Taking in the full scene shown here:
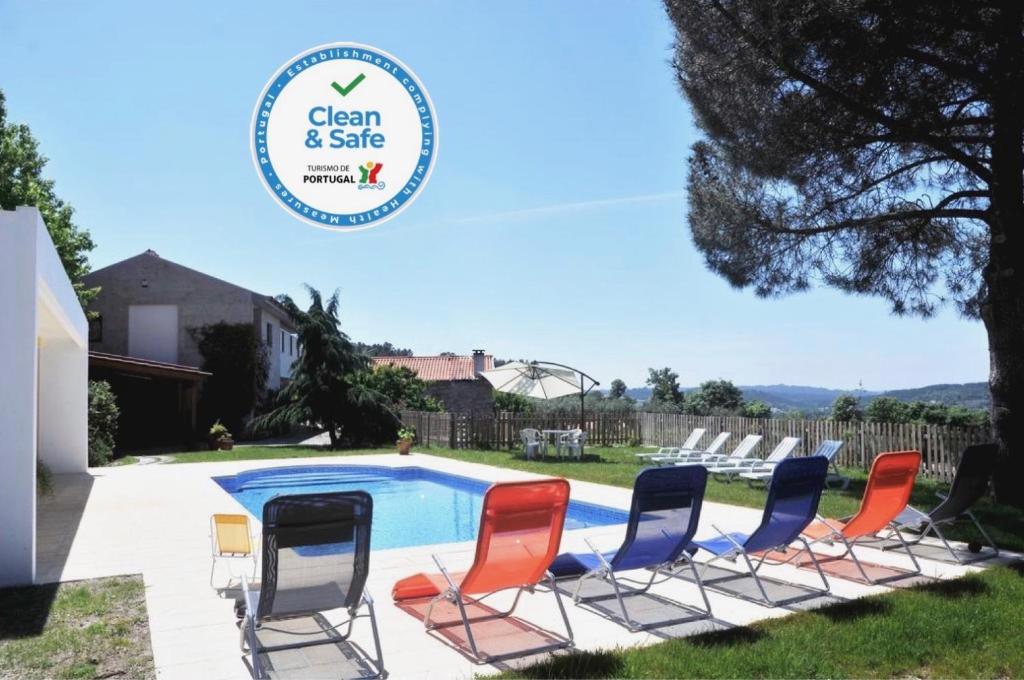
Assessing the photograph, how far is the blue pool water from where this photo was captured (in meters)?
10.8

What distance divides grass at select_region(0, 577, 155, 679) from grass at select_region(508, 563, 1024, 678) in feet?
8.09

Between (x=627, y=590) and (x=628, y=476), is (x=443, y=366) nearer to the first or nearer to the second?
(x=628, y=476)

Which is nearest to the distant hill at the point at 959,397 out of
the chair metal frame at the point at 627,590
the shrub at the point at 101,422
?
the chair metal frame at the point at 627,590

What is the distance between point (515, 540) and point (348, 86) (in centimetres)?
937

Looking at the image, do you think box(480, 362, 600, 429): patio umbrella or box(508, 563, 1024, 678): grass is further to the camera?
box(480, 362, 600, 429): patio umbrella

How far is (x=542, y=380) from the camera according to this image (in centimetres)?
2136

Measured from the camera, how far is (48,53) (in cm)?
1221

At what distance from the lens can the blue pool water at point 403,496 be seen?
1080 cm

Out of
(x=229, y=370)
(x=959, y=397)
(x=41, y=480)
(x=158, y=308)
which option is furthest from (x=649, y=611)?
(x=959, y=397)

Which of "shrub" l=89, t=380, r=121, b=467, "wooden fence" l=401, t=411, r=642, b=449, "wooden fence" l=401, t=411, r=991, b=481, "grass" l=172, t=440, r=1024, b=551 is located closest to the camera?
"grass" l=172, t=440, r=1024, b=551

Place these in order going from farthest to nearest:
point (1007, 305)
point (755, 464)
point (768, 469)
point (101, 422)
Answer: point (101, 422) < point (755, 464) < point (768, 469) < point (1007, 305)

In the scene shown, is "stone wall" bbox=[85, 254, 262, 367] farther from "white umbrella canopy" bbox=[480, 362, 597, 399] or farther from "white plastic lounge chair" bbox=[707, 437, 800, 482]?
"white plastic lounge chair" bbox=[707, 437, 800, 482]

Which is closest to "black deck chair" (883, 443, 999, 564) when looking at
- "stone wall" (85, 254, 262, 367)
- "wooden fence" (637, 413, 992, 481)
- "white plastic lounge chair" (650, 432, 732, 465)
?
"wooden fence" (637, 413, 992, 481)

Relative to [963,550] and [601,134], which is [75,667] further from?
[601,134]
